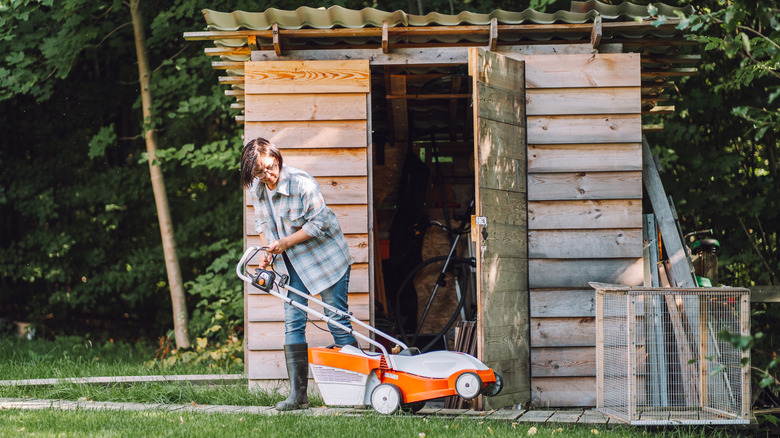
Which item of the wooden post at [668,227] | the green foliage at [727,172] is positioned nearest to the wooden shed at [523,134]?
the wooden post at [668,227]

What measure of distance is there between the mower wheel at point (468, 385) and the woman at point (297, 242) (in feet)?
2.47

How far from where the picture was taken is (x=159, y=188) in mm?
8797

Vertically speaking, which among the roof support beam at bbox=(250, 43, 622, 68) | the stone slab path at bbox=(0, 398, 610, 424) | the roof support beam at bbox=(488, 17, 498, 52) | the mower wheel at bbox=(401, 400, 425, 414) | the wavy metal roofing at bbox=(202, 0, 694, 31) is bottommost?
the stone slab path at bbox=(0, 398, 610, 424)

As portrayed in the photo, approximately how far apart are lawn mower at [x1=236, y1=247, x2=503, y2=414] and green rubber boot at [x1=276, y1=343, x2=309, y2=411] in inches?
9.2

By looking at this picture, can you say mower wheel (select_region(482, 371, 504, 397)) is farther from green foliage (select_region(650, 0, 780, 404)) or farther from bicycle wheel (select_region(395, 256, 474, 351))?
green foliage (select_region(650, 0, 780, 404))

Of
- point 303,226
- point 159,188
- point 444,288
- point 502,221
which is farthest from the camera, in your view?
point 159,188

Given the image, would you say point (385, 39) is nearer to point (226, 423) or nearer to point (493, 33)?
point (493, 33)

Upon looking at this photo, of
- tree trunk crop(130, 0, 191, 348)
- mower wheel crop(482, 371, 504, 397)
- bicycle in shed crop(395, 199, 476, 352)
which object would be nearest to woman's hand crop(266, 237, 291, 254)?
mower wheel crop(482, 371, 504, 397)

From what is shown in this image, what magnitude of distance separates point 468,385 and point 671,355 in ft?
4.71

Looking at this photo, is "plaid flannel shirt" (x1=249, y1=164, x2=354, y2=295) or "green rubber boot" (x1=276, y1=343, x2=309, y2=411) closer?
"plaid flannel shirt" (x1=249, y1=164, x2=354, y2=295)

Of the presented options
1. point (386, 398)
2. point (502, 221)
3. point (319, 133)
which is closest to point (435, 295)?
point (502, 221)

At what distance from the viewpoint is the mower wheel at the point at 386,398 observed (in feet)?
14.5

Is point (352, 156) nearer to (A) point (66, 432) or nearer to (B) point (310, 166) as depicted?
(B) point (310, 166)

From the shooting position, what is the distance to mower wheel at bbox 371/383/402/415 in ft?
14.5
